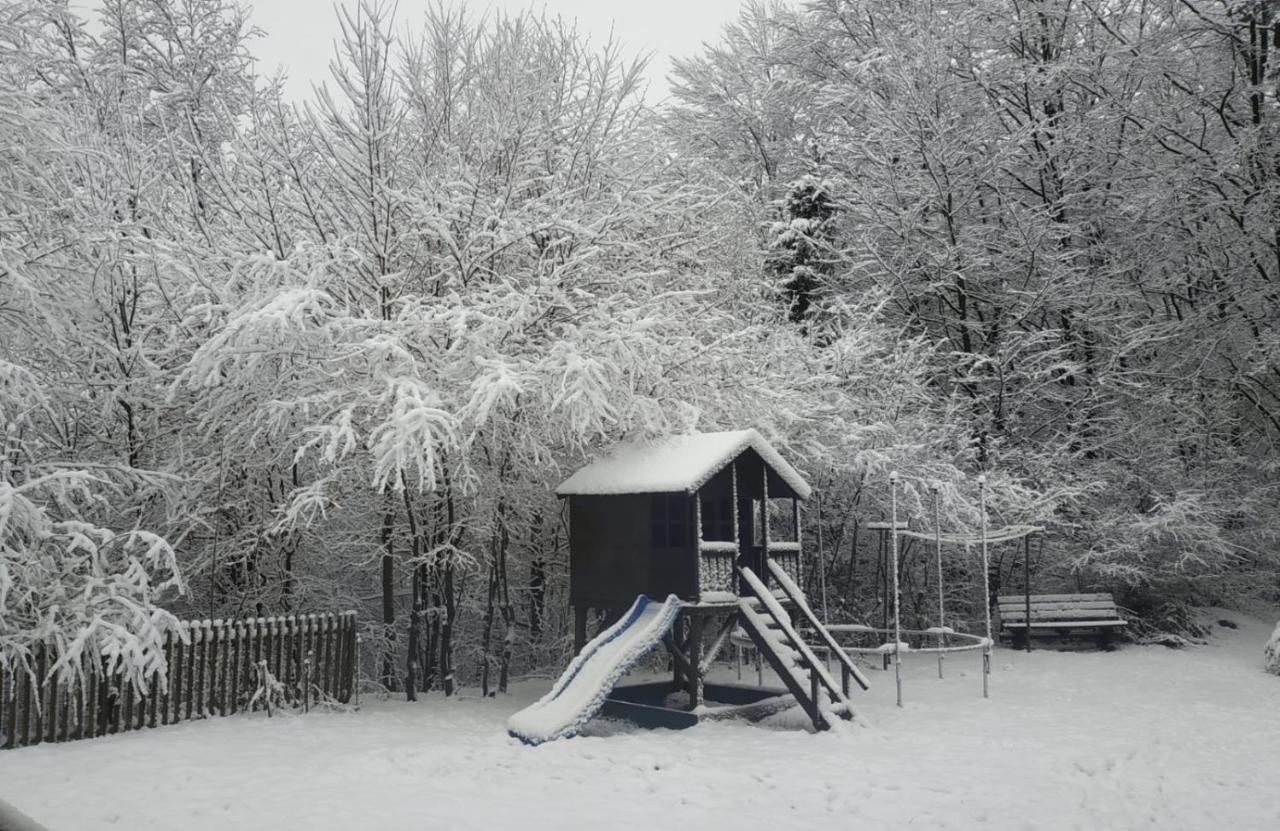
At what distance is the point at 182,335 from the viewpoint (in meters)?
12.2

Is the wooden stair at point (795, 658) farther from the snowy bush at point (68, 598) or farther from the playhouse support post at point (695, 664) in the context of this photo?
the snowy bush at point (68, 598)

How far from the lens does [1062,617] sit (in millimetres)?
17500

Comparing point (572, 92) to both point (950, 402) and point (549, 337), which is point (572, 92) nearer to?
point (549, 337)

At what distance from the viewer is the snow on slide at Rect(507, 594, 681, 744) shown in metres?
9.70

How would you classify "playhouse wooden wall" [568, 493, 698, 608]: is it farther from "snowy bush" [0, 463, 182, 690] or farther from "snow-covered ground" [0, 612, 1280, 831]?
"snowy bush" [0, 463, 182, 690]

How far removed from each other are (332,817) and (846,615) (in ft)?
40.8

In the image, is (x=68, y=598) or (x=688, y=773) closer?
(x=688, y=773)

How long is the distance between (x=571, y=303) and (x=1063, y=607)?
35.4 ft

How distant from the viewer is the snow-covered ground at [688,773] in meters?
7.07

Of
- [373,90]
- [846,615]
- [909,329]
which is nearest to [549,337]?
[373,90]

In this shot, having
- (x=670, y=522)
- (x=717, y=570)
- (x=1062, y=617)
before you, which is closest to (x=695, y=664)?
(x=717, y=570)

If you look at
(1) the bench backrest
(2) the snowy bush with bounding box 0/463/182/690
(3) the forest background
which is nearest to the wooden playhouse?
(3) the forest background

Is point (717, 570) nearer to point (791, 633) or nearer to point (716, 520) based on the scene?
point (791, 633)

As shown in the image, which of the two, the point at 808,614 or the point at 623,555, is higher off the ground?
the point at 623,555
